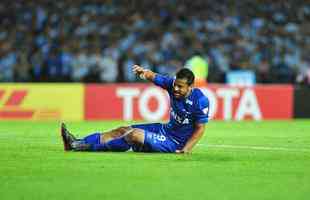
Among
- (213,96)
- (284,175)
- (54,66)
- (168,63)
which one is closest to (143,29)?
(168,63)

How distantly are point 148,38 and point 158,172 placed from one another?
21238 millimetres

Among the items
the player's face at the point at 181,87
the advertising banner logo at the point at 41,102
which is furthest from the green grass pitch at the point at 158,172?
the advertising banner logo at the point at 41,102

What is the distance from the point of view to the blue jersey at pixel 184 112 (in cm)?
1238

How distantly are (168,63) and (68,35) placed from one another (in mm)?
3678

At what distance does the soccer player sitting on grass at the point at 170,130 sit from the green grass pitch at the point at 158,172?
203mm

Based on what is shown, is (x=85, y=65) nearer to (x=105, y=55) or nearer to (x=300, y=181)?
(x=105, y=55)

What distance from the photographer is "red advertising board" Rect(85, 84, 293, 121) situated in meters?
25.5

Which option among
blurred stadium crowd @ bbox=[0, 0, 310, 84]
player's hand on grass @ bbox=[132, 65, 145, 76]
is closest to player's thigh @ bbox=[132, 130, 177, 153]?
player's hand on grass @ bbox=[132, 65, 145, 76]

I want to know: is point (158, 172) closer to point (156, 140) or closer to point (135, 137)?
point (135, 137)

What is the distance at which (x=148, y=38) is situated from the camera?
31438 mm

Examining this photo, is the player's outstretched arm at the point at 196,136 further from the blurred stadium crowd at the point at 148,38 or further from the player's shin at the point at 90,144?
the blurred stadium crowd at the point at 148,38

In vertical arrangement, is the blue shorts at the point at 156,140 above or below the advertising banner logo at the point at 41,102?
above

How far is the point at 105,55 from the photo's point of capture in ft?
102

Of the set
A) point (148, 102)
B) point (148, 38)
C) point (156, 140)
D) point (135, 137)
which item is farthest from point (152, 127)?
point (148, 38)
